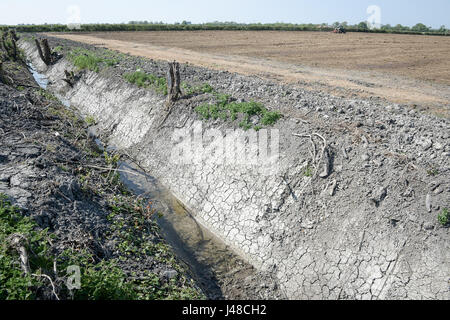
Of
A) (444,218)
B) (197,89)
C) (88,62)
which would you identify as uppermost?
(88,62)

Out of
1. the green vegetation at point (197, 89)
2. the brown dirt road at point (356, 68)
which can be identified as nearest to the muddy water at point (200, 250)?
the green vegetation at point (197, 89)

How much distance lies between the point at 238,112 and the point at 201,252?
4455mm

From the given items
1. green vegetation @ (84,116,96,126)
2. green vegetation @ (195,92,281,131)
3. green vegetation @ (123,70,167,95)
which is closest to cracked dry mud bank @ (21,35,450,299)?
green vegetation @ (195,92,281,131)

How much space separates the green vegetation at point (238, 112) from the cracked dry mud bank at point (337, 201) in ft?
0.85

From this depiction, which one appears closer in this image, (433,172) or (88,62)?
(433,172)

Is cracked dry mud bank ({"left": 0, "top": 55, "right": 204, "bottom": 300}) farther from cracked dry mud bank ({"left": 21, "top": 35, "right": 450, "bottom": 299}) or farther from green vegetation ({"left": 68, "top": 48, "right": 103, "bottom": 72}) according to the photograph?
green vegetation ({"left": 68, "top": 48, "right": 103, "bottom": 72})

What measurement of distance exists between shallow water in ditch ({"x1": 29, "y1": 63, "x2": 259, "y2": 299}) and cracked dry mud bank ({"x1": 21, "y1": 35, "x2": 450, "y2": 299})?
0.27 m

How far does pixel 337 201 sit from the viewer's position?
7.16 meters

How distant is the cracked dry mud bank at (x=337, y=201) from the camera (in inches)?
236

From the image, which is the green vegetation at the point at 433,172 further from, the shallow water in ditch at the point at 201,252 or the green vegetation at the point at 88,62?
the green vegetation at the point at 88,62

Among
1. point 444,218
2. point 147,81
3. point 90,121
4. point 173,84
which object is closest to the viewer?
point 444,218

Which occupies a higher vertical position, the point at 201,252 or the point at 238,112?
the point at 238,112

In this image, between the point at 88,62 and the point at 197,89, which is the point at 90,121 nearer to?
the point at 197,89

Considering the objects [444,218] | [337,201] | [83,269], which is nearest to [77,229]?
[83,269]
